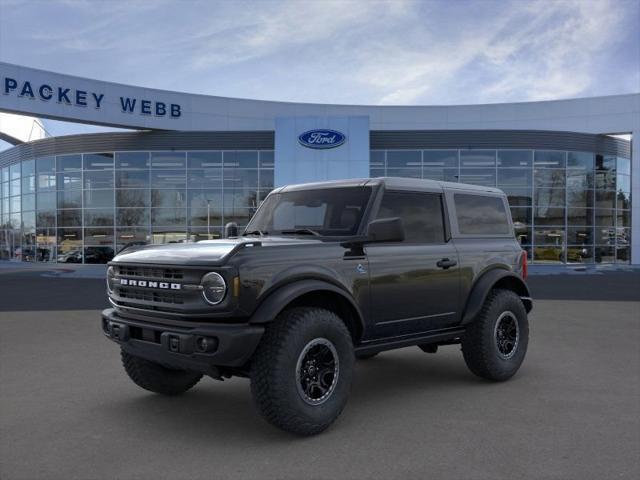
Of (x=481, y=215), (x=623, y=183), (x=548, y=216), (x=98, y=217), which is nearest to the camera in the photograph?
(x=481, y=215)

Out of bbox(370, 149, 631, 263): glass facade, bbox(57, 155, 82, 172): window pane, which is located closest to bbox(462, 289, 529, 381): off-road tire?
bbox(370, 149, 631, 263): glass facade

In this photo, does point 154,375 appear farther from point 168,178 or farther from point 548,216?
point 548,216

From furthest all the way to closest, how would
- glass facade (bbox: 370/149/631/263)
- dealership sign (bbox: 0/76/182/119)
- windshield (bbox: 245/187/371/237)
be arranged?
glass facade (bbox: 370/149/631/263) → dealership sign (bbox: 0/76/182/119) → windshield (bbox: 245/187/371/237)

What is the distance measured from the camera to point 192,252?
4.11 meters

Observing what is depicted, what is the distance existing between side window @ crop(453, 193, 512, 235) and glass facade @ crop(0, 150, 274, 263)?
20.2 m

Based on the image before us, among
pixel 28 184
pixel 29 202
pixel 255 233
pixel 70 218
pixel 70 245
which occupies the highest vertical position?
pixel 28 184

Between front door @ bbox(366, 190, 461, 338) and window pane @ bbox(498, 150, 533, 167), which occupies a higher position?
window pane @ bbox(498, 150, 533, 167)

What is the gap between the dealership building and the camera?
24.8 metres

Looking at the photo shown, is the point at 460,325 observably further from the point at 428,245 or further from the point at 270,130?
the point at 270,130

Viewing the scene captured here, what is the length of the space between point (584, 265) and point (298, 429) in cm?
2600

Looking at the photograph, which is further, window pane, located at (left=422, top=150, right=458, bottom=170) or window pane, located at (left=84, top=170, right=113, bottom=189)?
window pane, located at (left=84, top=170, right=113, bottom=189)

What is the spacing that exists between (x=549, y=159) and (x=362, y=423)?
25.1m

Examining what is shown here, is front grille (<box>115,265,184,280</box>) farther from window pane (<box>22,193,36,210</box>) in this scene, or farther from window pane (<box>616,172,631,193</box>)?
window pane (<box>616,172,631,193</box>)

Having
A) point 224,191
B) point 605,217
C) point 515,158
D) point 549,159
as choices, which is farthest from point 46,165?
point 605,217
